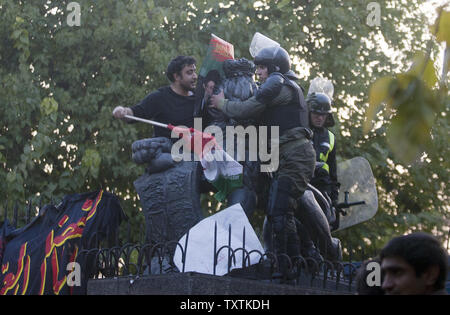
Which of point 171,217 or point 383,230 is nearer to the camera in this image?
point 171,217

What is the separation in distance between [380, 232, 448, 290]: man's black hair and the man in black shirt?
4.09 metres

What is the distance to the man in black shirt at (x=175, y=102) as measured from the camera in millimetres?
7715

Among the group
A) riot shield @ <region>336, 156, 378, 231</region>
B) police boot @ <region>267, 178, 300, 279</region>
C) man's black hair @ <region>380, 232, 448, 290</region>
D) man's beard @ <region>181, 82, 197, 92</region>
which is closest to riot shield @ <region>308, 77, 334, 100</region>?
riot shield @ <region>336, 156, 378, 231</region>

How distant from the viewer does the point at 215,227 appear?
639cm

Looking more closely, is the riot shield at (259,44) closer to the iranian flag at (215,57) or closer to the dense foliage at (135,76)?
the iranian flag at (215,57)

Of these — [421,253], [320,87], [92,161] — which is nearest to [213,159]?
[320,87]

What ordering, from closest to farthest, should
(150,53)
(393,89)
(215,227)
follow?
(393,89) < (215,227) < (150,53)

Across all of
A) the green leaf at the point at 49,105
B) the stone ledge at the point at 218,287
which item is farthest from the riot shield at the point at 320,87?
the green leaf at the point at 49,105

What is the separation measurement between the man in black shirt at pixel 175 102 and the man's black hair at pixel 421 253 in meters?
4.09

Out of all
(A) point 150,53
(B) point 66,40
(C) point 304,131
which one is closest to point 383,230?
(A) point 150,53

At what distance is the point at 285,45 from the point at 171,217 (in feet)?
20.6

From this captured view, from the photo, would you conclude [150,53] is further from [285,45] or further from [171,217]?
[171,217]

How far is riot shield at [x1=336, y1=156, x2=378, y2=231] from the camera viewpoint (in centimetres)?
884
